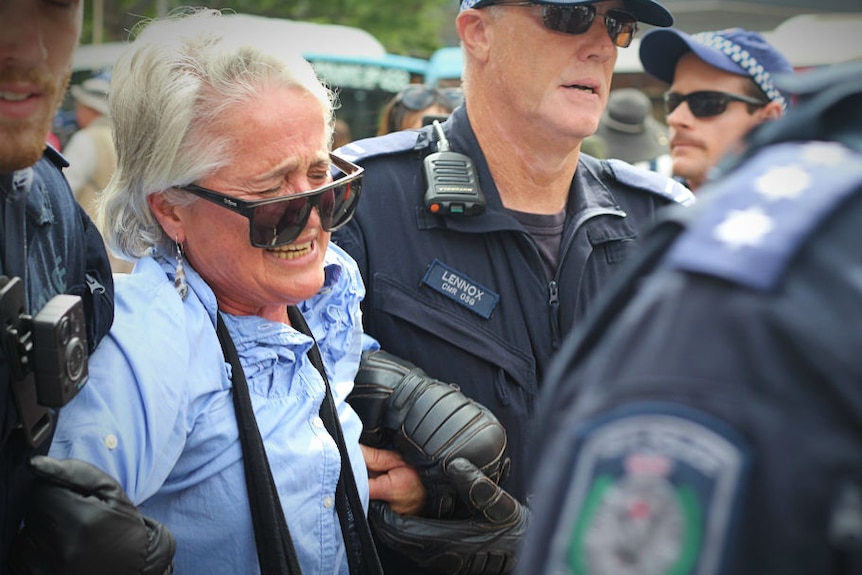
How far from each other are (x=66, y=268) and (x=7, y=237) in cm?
20

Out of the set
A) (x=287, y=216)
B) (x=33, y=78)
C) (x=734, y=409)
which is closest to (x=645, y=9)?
(x=287, y=216)

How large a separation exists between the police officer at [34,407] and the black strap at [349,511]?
463mm

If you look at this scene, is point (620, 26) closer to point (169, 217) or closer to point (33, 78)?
point (169, 217)

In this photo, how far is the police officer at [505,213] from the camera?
2350 millimetres

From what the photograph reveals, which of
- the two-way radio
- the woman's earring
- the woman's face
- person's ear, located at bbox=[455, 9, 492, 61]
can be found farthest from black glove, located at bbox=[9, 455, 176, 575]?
person's ear, located at bbox=[455, 9, 492, 61]

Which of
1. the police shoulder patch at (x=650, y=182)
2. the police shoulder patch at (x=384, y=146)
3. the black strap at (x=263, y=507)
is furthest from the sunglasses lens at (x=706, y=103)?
the black strap at (x=263, y=507)

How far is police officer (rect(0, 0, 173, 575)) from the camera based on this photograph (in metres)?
1.44

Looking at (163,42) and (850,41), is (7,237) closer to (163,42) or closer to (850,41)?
(163,42)

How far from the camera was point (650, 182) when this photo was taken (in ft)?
8.79

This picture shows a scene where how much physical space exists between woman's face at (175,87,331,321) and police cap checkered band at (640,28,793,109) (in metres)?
2.26

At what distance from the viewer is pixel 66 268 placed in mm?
1696

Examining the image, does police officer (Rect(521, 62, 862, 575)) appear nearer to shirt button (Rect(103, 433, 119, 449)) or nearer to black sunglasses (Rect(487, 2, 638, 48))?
shirt button (Rect(103, 433, 119, 449))

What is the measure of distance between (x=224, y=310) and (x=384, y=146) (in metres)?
0.78

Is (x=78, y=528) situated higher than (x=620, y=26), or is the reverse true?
(x=620, y=26)
